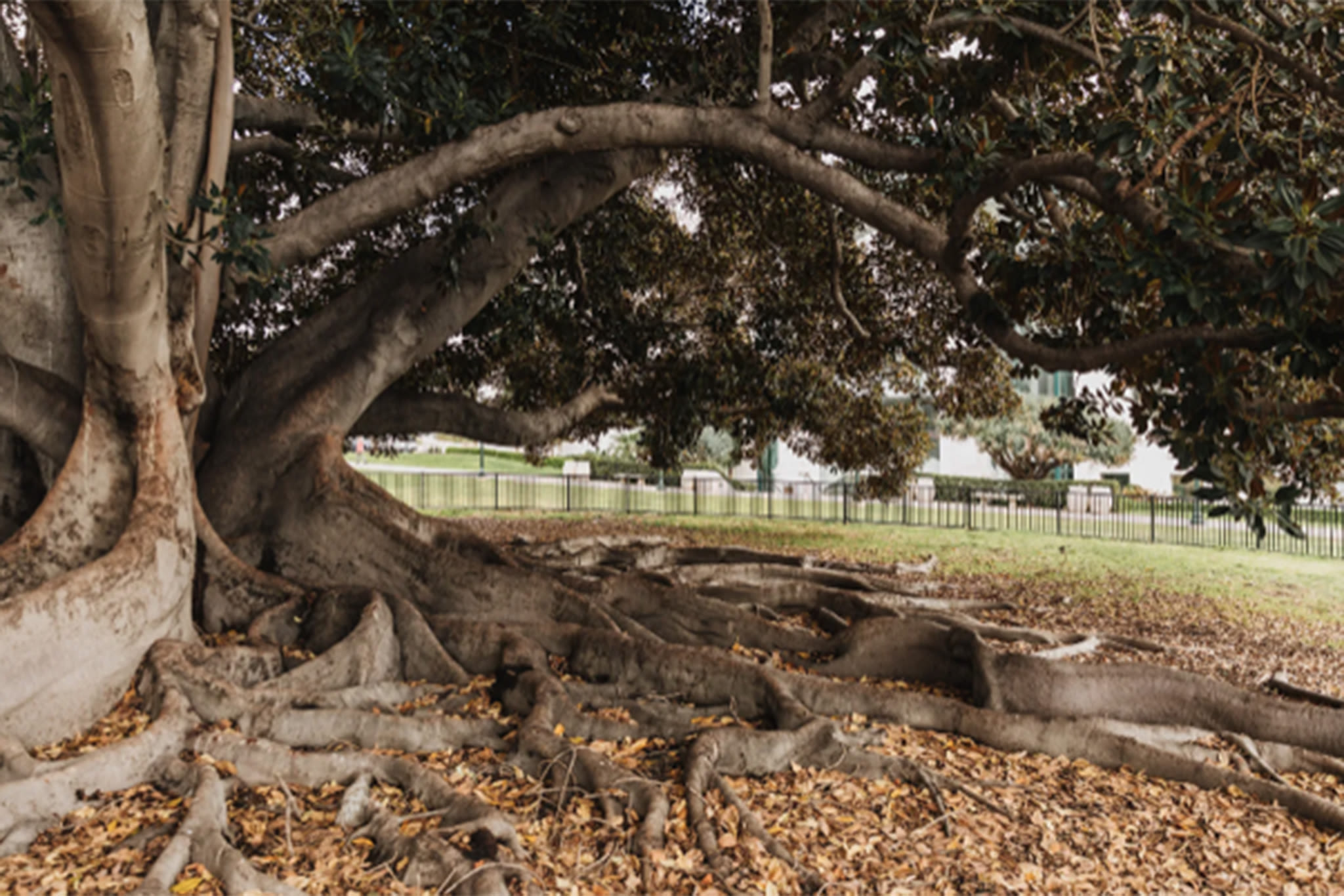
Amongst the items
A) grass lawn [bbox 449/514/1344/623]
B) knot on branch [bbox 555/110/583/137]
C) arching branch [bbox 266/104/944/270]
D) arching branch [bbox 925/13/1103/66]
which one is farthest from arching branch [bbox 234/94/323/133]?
grass lawn [bbox 449/514/1344/623]

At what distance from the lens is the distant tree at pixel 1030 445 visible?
29.2 metres

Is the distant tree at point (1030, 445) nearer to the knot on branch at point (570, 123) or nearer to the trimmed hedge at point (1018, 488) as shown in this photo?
the trimmed hedge at point (1018, 488)

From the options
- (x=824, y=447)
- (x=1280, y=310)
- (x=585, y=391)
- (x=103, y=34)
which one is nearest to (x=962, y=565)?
(x=824, y=447)

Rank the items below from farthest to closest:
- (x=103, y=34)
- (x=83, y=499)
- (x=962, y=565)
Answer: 1. (x=962, y=565)
2. (x=83, y=499)
3. (x=103, y=34)

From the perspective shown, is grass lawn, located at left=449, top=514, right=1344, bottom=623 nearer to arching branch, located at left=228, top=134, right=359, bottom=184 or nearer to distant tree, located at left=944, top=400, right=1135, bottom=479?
arching branch, located at left=228, top=134, right=359, bottom=184

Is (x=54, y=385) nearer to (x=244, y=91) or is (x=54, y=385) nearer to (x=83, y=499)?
(x=83, y=499)

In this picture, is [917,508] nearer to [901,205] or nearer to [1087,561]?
[1087,561]

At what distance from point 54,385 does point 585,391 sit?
6.11m

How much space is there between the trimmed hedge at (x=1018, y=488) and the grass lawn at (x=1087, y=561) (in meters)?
5.41

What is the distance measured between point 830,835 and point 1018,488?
2547 centimetres

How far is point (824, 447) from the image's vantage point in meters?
14.0

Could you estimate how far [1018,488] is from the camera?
2727 cm

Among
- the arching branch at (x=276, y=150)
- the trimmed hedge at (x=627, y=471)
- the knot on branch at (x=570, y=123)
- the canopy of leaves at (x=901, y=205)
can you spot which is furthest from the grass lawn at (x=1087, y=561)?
the trimmed hedge at (x=627, y=471)

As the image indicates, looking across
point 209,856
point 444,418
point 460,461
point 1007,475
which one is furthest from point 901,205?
point 460,461
